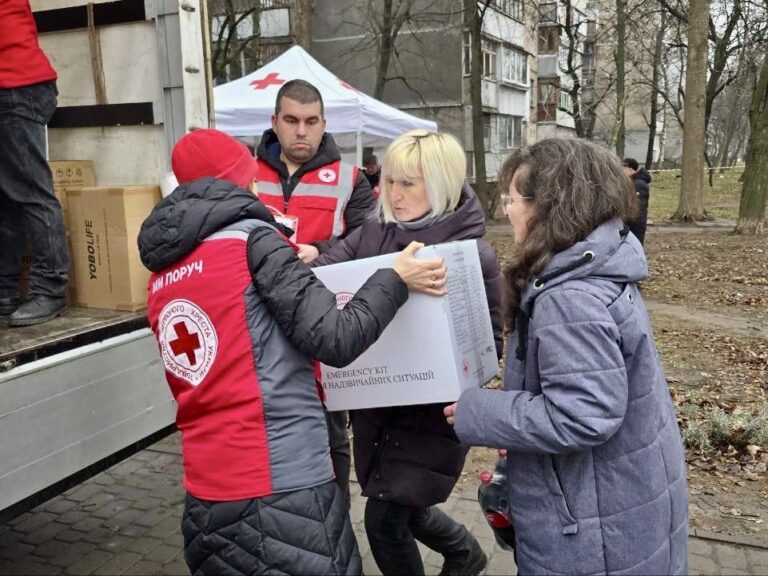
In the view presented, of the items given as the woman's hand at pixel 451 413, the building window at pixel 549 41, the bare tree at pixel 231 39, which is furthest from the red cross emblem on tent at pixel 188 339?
the building window at pixel 549 41

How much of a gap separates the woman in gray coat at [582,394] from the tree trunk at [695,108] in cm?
1491

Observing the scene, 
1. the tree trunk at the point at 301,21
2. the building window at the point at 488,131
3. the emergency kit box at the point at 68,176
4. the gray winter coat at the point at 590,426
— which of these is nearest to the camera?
the gray winter coat at the point at 590,426

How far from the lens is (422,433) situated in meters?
2.30

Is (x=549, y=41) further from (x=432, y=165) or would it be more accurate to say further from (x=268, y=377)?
(x=268, y=377)

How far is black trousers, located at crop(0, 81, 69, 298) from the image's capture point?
2.69m

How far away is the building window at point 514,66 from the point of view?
100 ft

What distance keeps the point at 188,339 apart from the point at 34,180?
145 cm

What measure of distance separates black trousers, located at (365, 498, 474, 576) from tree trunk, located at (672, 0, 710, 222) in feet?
47.9

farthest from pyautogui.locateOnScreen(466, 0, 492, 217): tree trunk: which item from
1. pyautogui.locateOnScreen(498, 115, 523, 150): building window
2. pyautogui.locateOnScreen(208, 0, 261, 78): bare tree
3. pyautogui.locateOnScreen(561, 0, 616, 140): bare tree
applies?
pyautogui.locateOnScreen(498, 115, 523, 150): building window

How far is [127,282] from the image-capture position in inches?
110

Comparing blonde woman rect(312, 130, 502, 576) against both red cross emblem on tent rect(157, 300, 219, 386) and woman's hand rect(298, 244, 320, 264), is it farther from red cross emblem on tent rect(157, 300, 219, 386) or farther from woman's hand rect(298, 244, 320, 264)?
red cross emblem on tent rect(157, 300, 219, 386)

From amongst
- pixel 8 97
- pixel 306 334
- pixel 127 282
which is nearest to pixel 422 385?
pixel 306 334

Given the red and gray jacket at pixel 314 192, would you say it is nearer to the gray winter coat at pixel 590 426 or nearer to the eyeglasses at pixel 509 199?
the eyeglasses at pixel 509 199

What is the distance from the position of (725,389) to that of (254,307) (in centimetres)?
485
